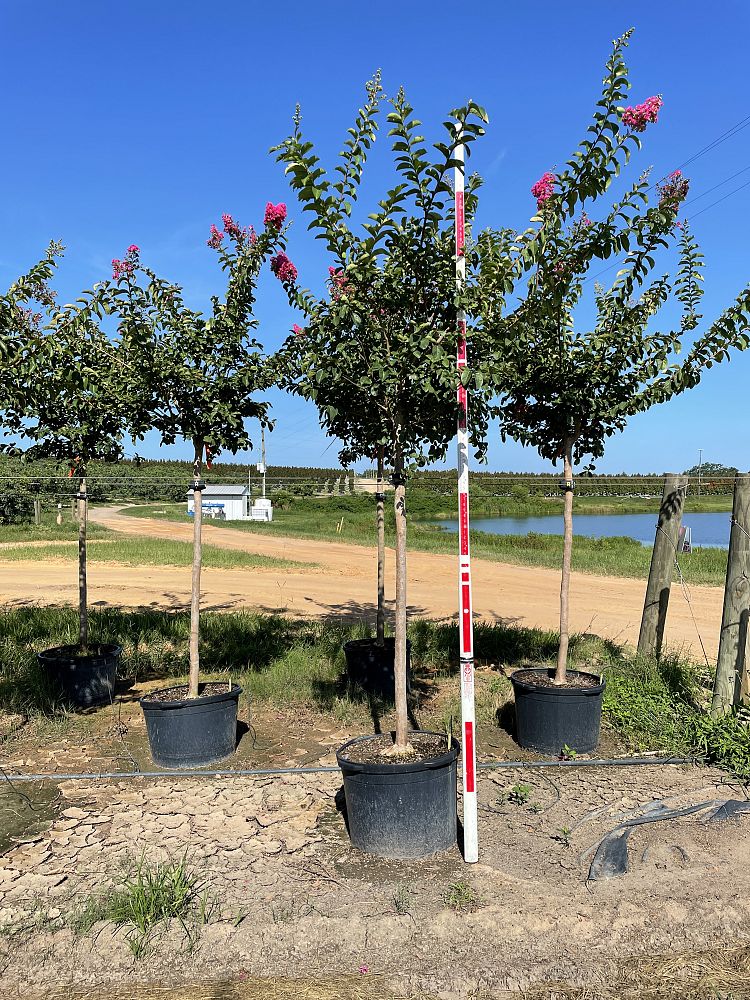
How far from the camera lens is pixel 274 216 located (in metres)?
5.22

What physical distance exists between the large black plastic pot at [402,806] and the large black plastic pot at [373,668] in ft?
8.85

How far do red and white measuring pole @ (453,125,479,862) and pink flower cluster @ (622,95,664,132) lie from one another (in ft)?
3.24

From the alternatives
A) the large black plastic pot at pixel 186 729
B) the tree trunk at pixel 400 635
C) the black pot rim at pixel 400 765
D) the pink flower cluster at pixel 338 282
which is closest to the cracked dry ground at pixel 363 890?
the large black plastic pot at pixel 186 729

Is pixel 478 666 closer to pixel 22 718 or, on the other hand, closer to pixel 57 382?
pixel 22 718

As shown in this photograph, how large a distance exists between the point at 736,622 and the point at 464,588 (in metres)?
3.03

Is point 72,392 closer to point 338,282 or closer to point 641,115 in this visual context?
point 338,282

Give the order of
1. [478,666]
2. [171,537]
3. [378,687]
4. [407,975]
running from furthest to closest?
[171,537]
[478,666]
[378,687]
[407,975]

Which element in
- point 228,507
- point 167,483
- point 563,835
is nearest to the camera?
point 563,835

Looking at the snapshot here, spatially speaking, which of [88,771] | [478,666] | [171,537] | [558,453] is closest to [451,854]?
[88,771]

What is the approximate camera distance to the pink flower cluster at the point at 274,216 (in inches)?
204

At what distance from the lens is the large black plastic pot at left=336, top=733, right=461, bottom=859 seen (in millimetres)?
3924

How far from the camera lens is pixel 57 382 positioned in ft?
19.2

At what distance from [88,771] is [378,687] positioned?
2522 mm

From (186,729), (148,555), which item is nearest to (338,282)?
(186,729)
